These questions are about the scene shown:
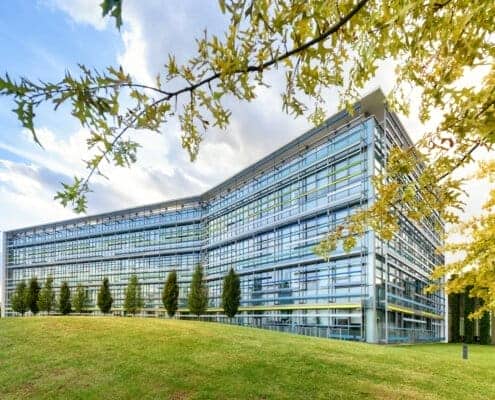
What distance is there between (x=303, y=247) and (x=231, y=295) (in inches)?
353

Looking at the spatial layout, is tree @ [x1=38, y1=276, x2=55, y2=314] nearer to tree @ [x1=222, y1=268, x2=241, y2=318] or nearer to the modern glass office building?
the modern glass office building

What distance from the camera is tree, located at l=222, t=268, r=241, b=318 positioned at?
37188 mm

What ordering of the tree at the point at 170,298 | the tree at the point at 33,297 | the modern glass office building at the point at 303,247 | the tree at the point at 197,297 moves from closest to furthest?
1. the modern glass office building at the point at 303,247
2. the tree at the point at 197,297
3. the tree at the point at 170,298
4. the tree at the point at 33,297

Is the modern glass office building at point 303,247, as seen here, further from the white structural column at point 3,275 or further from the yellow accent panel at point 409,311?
Answer: the white structural column at point 3,275

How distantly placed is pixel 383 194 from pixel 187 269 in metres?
48.6

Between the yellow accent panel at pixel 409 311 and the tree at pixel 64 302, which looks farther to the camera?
the tree at pixel 64 302

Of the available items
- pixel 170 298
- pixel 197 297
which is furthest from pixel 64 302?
pixel 197 297

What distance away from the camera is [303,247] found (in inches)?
1297

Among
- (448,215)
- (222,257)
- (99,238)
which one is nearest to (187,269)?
(222,257)

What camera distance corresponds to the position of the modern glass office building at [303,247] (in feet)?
90.6

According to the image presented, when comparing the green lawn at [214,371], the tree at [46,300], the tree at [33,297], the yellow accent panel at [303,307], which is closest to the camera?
the green lawn at [214,371]

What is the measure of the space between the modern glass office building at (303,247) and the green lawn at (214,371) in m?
4.03

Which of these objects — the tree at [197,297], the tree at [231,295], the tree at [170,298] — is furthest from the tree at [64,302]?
the tree at [231,295]

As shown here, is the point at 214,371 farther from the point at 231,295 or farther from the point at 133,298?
the point at 133,298
